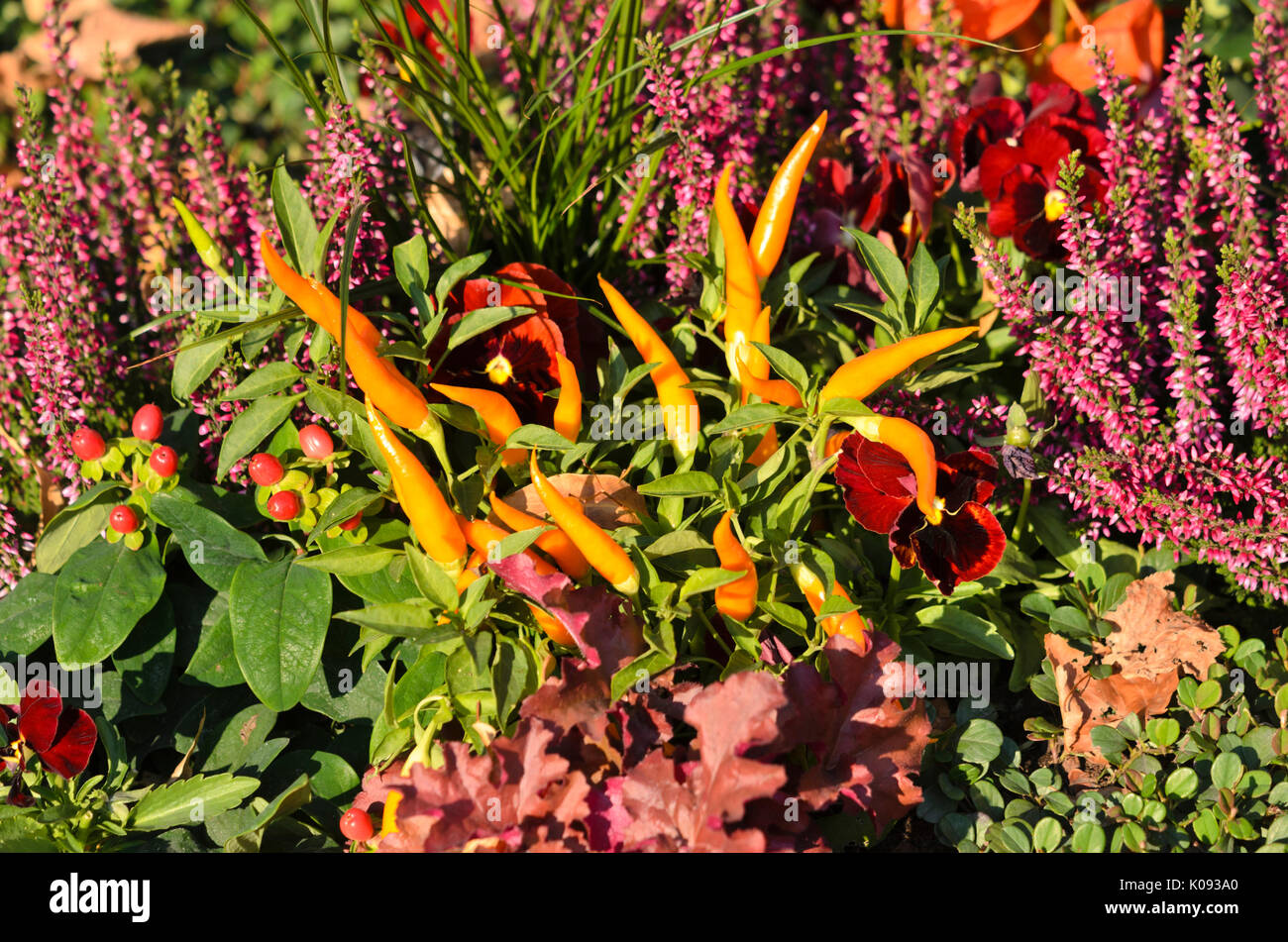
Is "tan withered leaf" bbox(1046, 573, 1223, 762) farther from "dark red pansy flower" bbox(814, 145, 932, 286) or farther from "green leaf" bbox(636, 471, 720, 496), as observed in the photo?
"dark red pansy flower" bbox(814, 145, 932, 286)

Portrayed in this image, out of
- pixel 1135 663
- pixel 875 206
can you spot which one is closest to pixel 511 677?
pixel 1135 663

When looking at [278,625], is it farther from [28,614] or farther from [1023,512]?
[1023,512]

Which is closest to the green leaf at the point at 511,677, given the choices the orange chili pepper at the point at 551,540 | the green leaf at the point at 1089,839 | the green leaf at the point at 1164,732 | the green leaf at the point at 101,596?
the orange chili pepper at the point at 551,540

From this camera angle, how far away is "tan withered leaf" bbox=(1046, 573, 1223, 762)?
1466 mm

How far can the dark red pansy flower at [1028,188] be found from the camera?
68.9 inches

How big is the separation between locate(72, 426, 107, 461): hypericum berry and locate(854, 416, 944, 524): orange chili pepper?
1088mm

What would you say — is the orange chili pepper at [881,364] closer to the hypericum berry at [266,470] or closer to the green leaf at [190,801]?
the hypericum berry at [266,470]

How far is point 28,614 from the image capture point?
Result: 1630 millimetres

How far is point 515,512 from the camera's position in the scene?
139 cm

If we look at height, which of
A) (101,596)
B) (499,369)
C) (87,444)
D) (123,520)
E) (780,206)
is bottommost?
(101,596)

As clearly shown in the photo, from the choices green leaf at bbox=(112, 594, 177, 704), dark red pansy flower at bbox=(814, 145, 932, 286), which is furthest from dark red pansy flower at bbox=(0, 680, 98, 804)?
dark red pansy flower at bbox=(814, 145, 932, 286)

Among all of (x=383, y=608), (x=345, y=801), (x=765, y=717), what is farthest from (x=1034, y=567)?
(x=345, y=801)

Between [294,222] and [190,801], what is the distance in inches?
31.9

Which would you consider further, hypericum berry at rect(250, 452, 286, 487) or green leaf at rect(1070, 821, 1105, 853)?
hypericum berry at rect(250, 452, 286, 487)
